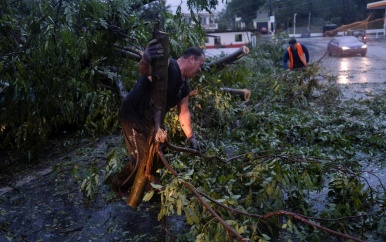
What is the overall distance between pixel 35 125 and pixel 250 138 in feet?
10.0

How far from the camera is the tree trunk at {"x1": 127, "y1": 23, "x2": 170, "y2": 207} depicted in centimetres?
322

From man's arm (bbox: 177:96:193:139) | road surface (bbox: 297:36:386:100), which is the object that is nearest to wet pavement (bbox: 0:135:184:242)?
man's arm (bbox: 177:96:193:139)

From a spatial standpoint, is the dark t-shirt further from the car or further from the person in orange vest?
the car

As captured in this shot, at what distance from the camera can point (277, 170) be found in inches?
147

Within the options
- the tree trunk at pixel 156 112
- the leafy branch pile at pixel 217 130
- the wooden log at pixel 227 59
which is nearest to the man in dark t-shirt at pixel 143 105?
the tree trunk at pixel 156 112

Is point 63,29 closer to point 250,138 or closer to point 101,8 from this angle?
point 101,8

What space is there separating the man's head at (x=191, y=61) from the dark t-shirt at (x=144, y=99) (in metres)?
0.05

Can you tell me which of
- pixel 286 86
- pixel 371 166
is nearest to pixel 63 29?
pixel 371 166

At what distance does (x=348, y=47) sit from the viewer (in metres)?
22.8

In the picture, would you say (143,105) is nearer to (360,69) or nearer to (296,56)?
(296,56)

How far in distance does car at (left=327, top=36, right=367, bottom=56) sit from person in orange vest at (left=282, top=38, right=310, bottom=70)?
12.7 metres

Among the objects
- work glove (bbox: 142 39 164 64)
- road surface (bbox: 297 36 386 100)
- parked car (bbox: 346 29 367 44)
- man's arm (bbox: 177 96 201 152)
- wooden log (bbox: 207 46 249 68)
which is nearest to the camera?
work glove (bbox: 142 39 164 64)

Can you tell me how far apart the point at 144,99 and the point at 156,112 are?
1.63 feet

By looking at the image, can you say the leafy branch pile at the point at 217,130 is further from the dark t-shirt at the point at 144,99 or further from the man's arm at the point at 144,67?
the man's arm at the point at 144,67
